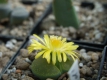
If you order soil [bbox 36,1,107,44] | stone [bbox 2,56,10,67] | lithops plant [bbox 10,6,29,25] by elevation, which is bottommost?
stone [bbox 2,56,10,67]

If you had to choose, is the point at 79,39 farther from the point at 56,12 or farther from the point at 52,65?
the point at 52,65

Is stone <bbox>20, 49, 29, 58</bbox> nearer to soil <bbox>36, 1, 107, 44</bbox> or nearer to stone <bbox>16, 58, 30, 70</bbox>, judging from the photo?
stone <bbox>16, 58, 30, 70</bbox>

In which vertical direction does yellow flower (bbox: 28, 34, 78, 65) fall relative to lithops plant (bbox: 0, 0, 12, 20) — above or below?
below

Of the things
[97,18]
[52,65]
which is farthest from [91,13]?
[52,65]

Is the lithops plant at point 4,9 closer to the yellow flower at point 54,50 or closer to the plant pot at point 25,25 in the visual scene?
the plant pot at point 25,25

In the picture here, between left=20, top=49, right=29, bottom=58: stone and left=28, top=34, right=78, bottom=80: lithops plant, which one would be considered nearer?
left=28, top=34, right=78, bottom=80: lithops plant

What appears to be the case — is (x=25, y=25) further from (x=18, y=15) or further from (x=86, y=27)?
→ (x=86, y=27)

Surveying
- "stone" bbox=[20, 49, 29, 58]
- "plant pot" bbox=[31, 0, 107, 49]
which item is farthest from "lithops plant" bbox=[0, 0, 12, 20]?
"stone" bbox=[20, 49, 29, 58]
